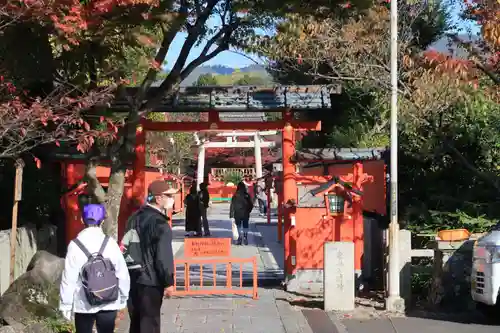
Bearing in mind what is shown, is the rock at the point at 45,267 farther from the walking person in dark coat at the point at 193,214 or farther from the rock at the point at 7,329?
the walking person in dark coat at the point at 193,214

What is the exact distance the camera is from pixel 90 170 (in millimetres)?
10516

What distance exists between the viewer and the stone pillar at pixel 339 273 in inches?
418

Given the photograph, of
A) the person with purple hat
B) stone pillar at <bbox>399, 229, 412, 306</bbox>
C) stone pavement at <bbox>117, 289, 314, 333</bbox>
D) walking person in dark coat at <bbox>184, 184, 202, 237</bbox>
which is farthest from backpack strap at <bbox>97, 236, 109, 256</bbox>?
walking person in dark coat at <bbox>184, 184, 202, 237</bbox>

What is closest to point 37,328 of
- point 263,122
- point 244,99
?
point 244,99

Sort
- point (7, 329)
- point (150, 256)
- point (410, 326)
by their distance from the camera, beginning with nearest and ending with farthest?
point (150, 256) < point (7, 329) < point (410, 326)

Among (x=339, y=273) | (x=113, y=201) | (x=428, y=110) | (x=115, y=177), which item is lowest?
(x=339, y=273)

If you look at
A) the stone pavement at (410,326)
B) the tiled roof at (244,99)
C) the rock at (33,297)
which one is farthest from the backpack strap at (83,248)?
the tiled roof at (244,99)

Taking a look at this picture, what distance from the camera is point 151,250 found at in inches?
277

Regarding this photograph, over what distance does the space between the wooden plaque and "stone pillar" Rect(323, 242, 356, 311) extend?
1.79 metres

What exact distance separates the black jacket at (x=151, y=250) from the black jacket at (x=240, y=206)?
13.4 m

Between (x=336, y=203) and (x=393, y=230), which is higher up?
(x=336, y=203)

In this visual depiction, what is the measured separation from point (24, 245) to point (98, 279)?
16.1 feet

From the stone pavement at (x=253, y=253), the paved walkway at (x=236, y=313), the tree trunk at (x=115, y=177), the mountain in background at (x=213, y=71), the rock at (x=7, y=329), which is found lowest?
the stone pavement at (x=253, y=253)

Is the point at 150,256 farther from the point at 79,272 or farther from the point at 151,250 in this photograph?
the point at 79,272
